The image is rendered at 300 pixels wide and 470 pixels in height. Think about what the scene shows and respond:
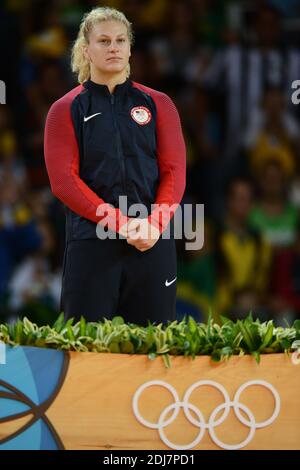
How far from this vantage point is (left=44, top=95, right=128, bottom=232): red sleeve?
4.24 meters

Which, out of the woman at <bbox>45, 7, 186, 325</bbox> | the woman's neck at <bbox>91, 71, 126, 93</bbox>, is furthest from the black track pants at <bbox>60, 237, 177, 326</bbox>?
the woman's neck at <bbox>91, 71, 126, 93</bbox>

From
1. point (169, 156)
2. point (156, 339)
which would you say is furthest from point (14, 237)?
point (156, 339)

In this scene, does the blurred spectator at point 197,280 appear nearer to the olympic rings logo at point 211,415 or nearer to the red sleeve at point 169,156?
the red sleeve at point 169,156

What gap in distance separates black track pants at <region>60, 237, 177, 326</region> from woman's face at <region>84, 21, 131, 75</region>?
2.21ft

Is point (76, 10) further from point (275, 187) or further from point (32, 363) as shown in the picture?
point (32, 363)

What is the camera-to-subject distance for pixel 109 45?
14.1 ft

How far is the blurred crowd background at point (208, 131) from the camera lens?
295 inches

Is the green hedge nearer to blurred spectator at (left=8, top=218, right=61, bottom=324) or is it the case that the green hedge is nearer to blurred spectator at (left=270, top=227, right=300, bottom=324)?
blurred spectator at (left=8, top=218, right=61, bottom=324)

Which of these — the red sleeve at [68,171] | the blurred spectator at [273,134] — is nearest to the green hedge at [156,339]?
the red sleeve at [68,171]

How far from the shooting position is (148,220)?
4.26 m

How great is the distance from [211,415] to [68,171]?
41.9 inches

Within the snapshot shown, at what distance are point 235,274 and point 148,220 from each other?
329cm

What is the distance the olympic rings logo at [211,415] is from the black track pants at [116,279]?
1.42 feet

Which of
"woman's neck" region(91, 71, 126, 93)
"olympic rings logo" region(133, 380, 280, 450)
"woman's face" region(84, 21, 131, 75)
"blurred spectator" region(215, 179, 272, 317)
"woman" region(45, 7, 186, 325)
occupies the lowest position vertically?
"olympic rings logo" region(133, 380, 280, 450)
